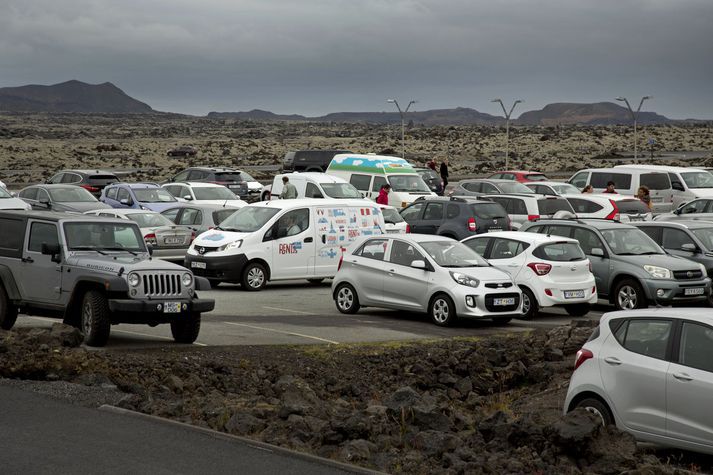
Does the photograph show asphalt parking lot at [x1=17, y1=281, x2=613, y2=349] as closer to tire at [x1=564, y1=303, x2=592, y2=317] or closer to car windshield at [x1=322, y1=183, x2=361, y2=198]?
tire at [x1=564, y1=303, x2=592, y2=317]

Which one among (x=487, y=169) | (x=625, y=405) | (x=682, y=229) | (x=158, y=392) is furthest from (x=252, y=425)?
(x=487, y=169)

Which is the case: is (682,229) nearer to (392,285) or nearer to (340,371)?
(392,285)

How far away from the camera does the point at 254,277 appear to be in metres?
25.6

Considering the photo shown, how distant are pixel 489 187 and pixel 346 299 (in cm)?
2029

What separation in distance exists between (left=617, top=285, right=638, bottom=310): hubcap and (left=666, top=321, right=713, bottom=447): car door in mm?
12121

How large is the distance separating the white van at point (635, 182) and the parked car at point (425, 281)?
1999 cm

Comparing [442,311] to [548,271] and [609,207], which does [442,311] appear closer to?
[548,271]

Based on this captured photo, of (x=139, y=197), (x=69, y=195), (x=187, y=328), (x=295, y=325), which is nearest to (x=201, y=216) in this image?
(x=139, y=197)

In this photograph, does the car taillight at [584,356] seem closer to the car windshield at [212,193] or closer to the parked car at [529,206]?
the parked car at [529,206]

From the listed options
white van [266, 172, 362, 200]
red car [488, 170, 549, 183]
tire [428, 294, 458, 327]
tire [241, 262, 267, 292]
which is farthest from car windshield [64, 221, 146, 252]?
red car [488, 170, 549, 183]

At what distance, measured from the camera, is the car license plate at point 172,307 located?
656 inches

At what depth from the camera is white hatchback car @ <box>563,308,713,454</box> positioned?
10602mm

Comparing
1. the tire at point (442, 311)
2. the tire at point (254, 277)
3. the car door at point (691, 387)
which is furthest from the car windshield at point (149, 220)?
the car door at point (691, 387)

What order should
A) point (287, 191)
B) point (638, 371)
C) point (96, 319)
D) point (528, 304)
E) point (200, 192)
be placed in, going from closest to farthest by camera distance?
point (638, 371), point (96, 319), point (528, 304), point (287, 191), point (200, 192)
